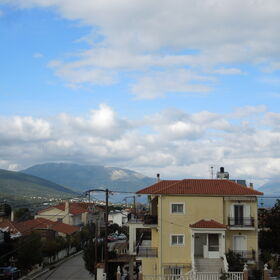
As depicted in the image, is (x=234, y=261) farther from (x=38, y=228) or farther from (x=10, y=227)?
(x=38, y=228)

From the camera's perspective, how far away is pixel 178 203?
3800 centimetres

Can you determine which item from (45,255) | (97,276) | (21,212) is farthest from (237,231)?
(21,212)

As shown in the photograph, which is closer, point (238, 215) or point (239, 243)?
point (239, 243)

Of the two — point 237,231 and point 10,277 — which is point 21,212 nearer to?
point 10,277

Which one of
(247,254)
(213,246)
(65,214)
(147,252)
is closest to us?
(247,254)

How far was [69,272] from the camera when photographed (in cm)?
5878

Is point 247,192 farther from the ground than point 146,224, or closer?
farther from the ground

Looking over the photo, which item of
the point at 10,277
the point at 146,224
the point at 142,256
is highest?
the point at 146,224

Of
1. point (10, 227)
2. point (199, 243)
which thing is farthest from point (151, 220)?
point (10, 227)

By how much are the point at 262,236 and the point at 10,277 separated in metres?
26.9

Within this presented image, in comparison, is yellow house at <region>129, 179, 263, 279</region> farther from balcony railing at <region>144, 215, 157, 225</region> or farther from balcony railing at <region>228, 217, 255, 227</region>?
balcony railing at <region>144, 215, 157, 225</region>

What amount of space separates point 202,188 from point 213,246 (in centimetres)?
446

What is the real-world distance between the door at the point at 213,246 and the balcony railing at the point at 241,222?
4.70 ft

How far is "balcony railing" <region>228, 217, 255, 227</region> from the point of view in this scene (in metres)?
37.2
